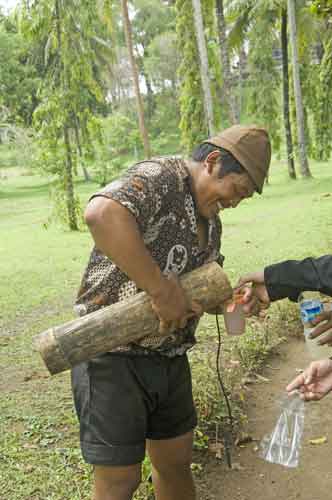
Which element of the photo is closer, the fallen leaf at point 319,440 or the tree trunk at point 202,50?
the fallen leaf at point 319,440

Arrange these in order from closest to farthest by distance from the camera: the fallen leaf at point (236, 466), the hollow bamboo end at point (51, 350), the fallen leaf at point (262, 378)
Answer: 1. the hollow bamboo end at point (51, 350)
2. the fallen leaf at point (236, 466)
3. the fallen leaf at point (262, 378)

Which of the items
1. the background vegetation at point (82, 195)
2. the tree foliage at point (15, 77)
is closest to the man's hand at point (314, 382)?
the background vegetation at point (82, 195)

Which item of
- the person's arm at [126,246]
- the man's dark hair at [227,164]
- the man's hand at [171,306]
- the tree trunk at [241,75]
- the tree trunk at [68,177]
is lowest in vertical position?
the tree trunk at [68,177]

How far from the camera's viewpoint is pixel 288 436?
3.38 meters

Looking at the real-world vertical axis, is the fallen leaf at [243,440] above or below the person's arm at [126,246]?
below

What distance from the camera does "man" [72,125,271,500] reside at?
2180 mm

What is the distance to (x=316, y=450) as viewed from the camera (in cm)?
366

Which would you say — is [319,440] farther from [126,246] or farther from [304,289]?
[126,246]

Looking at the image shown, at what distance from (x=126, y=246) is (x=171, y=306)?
308 mm

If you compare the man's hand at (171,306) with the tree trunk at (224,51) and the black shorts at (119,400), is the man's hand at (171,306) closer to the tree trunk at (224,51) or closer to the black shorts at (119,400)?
the black shorts at (119,400)

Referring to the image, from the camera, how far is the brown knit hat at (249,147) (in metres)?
2.24

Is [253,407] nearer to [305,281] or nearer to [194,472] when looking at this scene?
[194,472]

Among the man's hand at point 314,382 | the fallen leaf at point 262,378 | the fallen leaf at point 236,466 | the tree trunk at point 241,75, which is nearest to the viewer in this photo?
the man's hand at point 314,382

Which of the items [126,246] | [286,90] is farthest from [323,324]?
[286,90]
